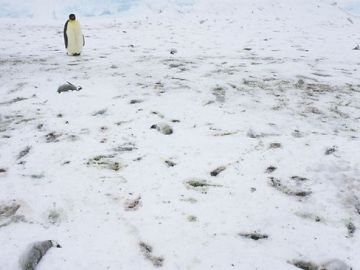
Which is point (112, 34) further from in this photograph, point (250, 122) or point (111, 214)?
point (111, 214)

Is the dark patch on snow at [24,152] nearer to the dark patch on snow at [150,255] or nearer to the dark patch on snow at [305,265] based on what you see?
the dark patch on snow at [150,255]

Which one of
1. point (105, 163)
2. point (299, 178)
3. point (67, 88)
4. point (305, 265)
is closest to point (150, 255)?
point (305, 265)

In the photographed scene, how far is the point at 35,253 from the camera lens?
2.54m

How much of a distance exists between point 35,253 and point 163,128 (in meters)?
2.01

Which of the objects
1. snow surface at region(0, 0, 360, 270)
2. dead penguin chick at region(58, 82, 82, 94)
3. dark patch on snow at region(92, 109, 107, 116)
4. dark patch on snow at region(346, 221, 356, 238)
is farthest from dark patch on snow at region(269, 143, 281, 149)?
dead penguin chick at region(58, 82, 82, 94)

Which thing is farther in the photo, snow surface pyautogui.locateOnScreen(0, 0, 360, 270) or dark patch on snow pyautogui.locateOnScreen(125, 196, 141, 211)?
dark patch on snow pyautogui.locateOnScreen(125, 196, 141, 211)

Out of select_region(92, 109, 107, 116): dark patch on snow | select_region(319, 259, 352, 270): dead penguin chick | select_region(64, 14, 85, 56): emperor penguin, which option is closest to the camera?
select_region(319, 259, 352, 270): dead penguin chick

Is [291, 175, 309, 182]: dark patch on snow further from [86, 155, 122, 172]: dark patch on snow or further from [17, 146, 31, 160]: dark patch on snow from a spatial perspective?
[17, 146, 31, 160]: dark patch on snow

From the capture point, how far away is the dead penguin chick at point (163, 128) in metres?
4.19

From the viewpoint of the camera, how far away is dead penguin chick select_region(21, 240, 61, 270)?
2465 mm

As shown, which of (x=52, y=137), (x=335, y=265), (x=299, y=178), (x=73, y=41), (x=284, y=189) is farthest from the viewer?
(x=73, y=41)

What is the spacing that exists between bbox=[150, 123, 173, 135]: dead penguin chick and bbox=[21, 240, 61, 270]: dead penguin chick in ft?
5.96

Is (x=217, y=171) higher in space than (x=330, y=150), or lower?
lower

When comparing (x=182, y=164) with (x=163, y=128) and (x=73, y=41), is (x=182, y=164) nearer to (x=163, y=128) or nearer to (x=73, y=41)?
(x=163, y=128)
